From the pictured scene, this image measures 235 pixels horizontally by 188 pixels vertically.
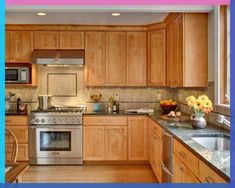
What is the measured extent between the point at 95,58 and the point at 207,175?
4193 mm

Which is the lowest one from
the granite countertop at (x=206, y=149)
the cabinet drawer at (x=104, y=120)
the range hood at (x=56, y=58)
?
the cabinet drawer at (x=104, y=120)

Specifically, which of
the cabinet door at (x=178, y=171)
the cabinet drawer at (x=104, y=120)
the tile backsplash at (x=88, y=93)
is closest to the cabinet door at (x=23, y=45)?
the tile backsplash at (x=88, y=93)

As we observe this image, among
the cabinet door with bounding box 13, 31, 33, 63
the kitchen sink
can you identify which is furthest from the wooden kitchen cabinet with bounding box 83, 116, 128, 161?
the kitchen sink

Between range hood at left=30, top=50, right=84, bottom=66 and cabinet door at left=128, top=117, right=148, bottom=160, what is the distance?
4.37 feet

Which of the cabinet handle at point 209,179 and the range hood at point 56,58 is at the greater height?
the range hood at point 56,58

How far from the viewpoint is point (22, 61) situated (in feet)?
19.2

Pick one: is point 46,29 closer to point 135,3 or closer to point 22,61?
point 22,61

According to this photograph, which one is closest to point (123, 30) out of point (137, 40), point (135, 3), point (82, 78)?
point (137, 40)

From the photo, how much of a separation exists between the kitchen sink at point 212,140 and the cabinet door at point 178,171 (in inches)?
10.8

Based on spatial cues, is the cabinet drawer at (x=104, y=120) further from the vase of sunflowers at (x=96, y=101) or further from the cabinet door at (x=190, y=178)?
the cabinet door at (x=190, y=178)

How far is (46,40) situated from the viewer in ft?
19.3

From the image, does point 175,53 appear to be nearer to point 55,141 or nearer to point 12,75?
point 55,141

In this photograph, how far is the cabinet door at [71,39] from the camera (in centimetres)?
589

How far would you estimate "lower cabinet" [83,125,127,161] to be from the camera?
5617 mm
